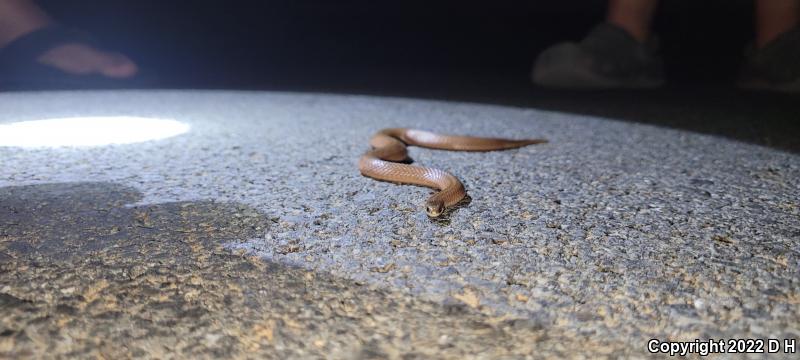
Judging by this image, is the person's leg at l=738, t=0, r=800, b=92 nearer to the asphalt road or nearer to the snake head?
the asphalt road

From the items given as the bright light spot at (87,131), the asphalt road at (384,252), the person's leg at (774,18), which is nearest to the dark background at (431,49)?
the person's leg at (774,18)

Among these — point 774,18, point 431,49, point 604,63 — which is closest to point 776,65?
point 774,18

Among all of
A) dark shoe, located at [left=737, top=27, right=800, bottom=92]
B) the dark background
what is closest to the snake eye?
the dark background

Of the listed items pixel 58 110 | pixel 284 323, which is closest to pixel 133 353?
pixel 284 323

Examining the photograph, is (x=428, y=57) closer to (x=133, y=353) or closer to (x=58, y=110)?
(x=58, y=110)

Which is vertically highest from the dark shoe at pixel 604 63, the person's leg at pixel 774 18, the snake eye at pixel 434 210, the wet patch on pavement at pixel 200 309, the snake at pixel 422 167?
the person's leg at pixel 774 18

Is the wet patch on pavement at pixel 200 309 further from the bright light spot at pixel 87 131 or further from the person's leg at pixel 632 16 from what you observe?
the person's leg at pixel 632 16
